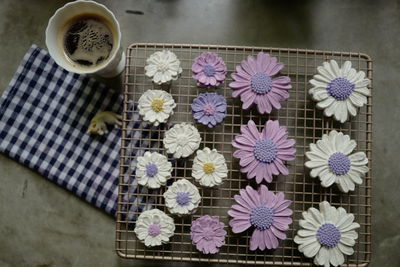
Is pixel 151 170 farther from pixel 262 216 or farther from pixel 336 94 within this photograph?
pixel 336 94

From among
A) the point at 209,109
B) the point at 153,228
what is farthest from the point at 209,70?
the point at 153,228

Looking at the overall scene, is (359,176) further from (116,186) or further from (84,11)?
(84,11)

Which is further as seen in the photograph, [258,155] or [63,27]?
[63,27]

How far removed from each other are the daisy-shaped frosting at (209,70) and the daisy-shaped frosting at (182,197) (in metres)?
0.27

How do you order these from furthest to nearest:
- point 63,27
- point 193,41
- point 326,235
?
1. point 193,41
2. point 63,27
3. point 326,235

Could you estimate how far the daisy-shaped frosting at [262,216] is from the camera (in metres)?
1.15

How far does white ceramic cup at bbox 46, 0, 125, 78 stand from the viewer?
1.21 metres

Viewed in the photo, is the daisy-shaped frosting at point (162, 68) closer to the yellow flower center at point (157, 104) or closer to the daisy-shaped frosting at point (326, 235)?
the yellow flower center at point (157, 104)

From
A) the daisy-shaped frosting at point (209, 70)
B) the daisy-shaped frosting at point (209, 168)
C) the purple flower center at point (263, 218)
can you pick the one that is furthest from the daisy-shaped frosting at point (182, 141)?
the purple flower center at point (263, 218)

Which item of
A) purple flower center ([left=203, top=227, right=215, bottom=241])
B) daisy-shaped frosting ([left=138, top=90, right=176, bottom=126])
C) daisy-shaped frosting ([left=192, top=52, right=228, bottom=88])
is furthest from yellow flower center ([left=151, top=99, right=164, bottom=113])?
purple flower center ([left=203, top=227, right=215, bottom=241])

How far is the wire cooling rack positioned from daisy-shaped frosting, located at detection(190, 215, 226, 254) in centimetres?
4

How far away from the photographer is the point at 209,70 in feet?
3.88

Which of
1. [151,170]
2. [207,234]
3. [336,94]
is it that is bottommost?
[207,234]

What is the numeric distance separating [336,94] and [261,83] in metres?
0.20
